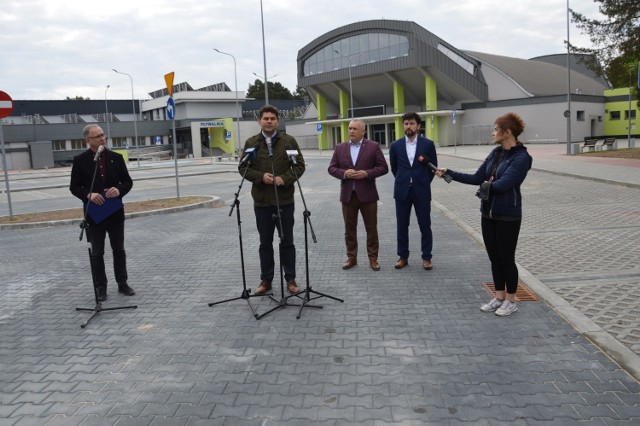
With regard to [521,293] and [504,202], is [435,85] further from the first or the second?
[504,202]

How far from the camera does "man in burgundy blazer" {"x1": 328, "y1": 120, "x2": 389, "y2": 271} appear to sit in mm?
6773

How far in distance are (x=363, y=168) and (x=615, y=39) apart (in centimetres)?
2543

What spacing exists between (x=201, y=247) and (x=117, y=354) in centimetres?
433

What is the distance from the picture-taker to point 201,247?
28.3 feet

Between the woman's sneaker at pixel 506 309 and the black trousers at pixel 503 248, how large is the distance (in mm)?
114

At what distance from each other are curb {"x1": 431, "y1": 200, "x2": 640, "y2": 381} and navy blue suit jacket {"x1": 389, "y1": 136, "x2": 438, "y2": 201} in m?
1.58

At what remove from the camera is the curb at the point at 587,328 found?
3.80 metres

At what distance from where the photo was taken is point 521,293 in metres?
5.60

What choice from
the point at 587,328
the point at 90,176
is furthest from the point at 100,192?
the point at 587,328

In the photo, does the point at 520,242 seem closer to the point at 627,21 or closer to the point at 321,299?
the point at 321,299

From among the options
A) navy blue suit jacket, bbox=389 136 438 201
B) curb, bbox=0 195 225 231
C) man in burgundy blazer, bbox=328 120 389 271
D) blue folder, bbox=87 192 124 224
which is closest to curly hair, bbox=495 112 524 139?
navy blue suit jacket, bbox=389 136 438 201

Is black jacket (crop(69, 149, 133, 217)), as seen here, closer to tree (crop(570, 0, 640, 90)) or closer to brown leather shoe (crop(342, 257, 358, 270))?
brown leather shoe (crop(342, 257, 358, 270))

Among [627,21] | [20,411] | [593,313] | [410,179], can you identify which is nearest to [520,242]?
[410,179]

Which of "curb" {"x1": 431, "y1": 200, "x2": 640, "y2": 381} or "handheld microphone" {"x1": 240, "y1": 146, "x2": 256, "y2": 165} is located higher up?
"handheld microphone" {"x1": 240, "y1": 146, "x2": 256, "y2": 165}
